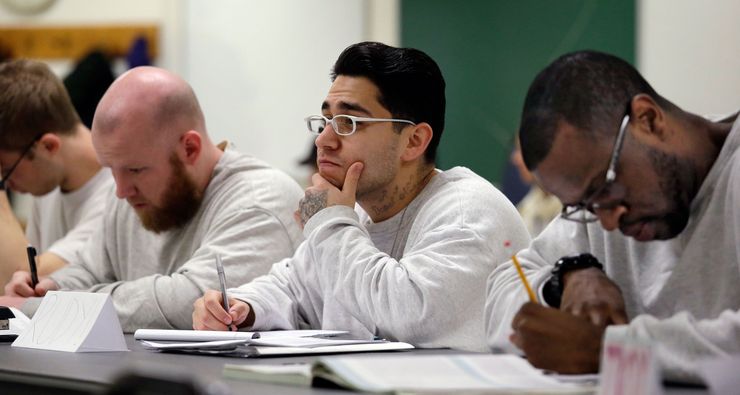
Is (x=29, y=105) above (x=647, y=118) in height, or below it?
below

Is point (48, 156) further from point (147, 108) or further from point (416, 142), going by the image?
point (416, 142)

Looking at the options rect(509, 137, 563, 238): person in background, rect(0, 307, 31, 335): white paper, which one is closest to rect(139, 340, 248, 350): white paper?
rect(0, 307, 31, 335): white paper

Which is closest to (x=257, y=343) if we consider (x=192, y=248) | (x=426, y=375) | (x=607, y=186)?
(x=426, y=375)

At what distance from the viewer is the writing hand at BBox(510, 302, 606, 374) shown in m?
1.62

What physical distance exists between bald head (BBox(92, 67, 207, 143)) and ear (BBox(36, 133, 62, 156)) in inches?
26.4

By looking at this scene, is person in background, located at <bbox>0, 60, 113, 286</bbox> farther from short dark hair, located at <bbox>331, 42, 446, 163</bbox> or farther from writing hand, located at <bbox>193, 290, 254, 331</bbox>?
short dark hair, located at <bbox>331, 42, 446, 163</bbox>

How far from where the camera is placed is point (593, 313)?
173cm

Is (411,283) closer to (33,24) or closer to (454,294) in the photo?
(454,294)

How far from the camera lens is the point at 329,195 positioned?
249 cm

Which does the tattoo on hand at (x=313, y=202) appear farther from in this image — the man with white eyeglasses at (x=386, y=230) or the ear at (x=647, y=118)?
the ear at (x=647, y=118)

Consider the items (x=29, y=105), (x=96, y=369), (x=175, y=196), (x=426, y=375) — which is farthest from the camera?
(x=29, y=105)

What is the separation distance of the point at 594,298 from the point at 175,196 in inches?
63.2

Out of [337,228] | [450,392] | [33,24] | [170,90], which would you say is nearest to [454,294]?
[337,228]

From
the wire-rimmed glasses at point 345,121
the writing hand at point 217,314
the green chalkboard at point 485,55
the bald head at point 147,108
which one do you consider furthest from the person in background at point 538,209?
the writing hand at point 217,314
